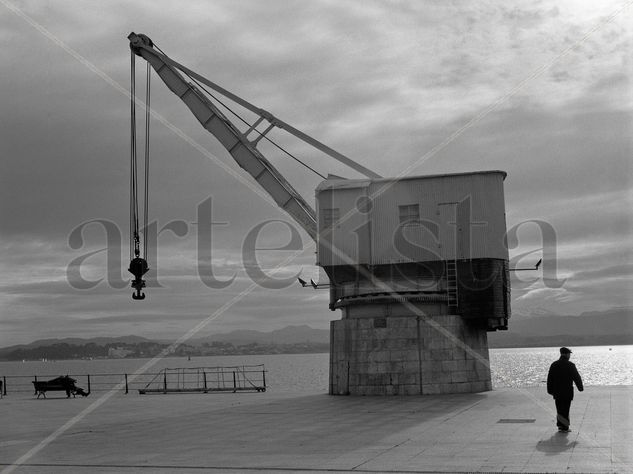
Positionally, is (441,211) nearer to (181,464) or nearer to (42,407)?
(42,407)

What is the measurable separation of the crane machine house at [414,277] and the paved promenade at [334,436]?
2.50 meters

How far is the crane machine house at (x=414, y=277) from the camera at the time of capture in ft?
108

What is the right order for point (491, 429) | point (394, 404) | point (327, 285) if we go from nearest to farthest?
point (491, 429)
point (394, 404)
point (327, 285)

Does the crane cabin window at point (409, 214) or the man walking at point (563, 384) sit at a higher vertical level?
the crane cabin window at point (409, 214)

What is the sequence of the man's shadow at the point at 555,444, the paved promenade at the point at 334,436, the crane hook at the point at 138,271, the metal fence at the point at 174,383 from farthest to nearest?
the metal fence at the point at 174,383
the crane hook at the point at 138,271
the man's shadow at the point at 555,444
the paved promenade at the point at 334,436

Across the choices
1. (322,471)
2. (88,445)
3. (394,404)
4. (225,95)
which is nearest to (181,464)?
(322,471)

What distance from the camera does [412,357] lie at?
32.8 metres

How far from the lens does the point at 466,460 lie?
48.8 feet

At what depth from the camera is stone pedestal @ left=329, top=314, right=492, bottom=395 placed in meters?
32.7

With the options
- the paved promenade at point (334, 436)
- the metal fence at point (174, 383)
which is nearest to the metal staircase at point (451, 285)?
the paved promenade at point (334, 436)

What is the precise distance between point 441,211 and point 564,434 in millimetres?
16262

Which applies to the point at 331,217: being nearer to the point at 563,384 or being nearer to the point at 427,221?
the point at 427,221

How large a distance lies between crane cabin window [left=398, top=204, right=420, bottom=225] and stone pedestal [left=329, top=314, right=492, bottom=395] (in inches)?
144

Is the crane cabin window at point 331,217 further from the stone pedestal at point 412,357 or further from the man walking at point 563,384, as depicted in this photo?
the man walking at point 563,384
